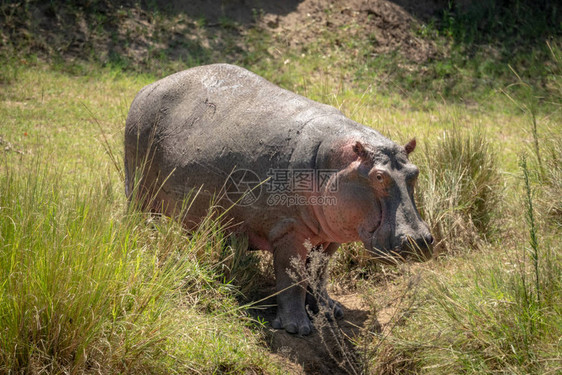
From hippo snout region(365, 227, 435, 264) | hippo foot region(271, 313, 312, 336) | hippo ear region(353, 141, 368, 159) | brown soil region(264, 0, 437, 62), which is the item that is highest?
hippo ear region(353, 141, 368, 159)

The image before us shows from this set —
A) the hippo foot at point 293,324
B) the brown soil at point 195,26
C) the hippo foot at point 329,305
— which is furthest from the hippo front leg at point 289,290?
the brown soil at point 195,26

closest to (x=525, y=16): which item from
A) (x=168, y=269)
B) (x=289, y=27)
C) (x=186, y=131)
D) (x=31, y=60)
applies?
(x=289, y=27)

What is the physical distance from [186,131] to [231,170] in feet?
1.79

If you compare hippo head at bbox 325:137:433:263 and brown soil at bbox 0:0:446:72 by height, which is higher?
hippo head at bbox 325:137:433:263

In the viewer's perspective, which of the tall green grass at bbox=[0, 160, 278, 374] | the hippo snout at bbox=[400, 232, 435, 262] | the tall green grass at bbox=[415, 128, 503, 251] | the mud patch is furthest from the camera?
the tall green grass at bbox=[415, 128, 503, 251]

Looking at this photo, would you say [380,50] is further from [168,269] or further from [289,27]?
[168,269]

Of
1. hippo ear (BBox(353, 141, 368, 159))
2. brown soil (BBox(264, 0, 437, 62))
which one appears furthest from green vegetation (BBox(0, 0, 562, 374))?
brown soil (BBox(264, 0, 437, 62))

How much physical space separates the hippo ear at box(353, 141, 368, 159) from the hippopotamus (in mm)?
13

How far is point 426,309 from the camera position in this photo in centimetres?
381

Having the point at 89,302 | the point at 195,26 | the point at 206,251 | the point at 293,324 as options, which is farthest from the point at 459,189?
the point at 195,26

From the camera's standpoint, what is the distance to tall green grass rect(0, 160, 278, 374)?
3.03 meters

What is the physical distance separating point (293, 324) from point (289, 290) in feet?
0.75

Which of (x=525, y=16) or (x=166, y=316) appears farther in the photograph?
(x=525, y=16)

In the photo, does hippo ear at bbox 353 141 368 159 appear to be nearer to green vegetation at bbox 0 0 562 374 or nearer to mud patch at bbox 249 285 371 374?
green vegetation at bbox 0 0 562 374
